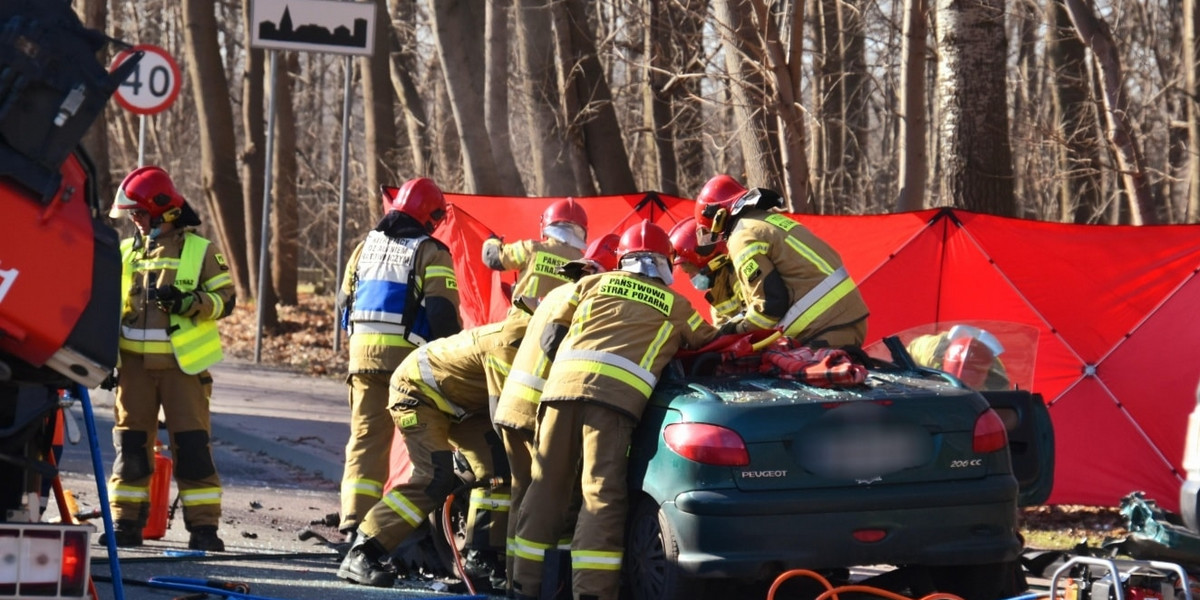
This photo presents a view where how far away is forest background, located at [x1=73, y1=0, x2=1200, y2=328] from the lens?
12.0 metres

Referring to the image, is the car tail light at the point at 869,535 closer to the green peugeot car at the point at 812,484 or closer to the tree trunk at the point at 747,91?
the green peugeot car at the point at 812,484

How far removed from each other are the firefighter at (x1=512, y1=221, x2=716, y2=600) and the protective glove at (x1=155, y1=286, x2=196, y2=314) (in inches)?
93.2

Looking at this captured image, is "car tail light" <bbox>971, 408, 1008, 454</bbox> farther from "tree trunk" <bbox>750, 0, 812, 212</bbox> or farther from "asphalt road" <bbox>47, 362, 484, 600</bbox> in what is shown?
"tree trunk" <bbox>750, 0, 812, 212</bbox>

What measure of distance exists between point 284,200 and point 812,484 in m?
19.2

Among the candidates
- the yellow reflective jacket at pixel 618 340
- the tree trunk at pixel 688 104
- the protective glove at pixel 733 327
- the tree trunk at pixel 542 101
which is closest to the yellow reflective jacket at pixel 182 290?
the yellow reflective jacket at pixel 618 340

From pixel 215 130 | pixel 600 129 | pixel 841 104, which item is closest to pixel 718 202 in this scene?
pixel 600 129

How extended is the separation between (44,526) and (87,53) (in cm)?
142

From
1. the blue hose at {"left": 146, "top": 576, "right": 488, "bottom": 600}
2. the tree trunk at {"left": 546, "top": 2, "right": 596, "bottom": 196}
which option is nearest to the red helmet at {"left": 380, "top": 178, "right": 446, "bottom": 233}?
the blue hose at {"left": 146, "top": 576, "right": 488, "bottom": 600}

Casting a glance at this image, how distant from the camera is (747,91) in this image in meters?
13.0

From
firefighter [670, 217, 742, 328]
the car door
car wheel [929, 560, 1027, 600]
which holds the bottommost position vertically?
car wheel [929, 560, 1027, 600]

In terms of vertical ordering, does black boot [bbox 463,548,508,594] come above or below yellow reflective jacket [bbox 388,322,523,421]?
below

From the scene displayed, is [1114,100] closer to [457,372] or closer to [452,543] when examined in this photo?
[457,372]

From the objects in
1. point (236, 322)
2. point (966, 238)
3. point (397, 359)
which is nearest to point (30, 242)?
point (397, 359)

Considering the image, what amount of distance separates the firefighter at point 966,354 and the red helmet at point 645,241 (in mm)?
2111
